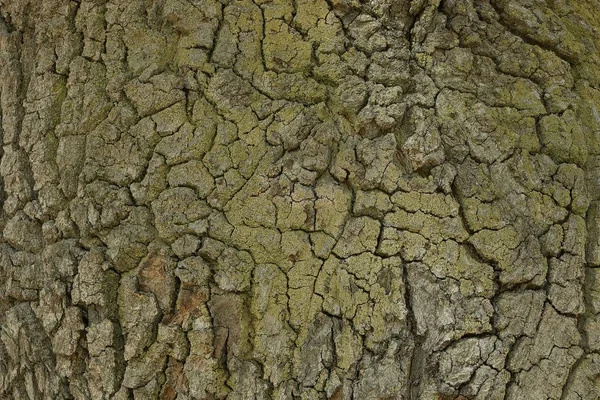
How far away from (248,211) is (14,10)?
45.0 inches

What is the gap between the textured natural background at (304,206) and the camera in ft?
6.29

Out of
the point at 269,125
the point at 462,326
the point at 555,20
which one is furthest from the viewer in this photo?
the point at 555,20

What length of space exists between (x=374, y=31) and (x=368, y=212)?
56cm

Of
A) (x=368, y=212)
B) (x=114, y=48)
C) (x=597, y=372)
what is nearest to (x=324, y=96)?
(x=368, y=212)

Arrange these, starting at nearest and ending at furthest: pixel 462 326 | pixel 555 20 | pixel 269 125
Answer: pixel 462 326 → pixel 269 125 → pixel 555 20

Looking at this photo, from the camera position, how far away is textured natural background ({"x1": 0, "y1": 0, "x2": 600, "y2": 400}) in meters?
1.92

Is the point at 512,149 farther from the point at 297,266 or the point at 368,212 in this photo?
the point at 297,266

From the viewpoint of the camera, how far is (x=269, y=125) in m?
2.03

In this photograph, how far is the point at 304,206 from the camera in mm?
1971

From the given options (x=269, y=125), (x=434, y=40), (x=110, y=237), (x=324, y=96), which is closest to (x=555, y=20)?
(x=434, y=40)

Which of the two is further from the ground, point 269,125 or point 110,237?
point 269,125

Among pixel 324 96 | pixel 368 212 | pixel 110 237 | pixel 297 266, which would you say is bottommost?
pixel 110 237

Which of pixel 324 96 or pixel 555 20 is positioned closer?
pixel 324 96

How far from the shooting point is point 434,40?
208 cm
